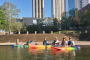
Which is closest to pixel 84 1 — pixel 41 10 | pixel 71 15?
pixel 41 10

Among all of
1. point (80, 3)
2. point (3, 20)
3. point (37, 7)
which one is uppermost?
point (80, 3)

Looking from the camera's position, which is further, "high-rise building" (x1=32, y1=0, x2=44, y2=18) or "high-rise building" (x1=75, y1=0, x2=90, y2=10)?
"high-rise building" (x1=32, y1=0, x2=44, y2=18)

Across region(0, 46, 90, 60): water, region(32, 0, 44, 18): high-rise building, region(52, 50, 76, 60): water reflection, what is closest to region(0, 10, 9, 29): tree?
region(0, 46, 90, 60): water

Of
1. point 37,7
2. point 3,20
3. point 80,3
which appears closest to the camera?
point 3,20

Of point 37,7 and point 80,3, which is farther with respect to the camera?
point 37,7

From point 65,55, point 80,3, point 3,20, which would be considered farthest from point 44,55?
point 80,3

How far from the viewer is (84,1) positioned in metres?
148

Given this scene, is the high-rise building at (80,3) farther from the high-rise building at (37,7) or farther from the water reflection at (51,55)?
the water reflection at (51,55)

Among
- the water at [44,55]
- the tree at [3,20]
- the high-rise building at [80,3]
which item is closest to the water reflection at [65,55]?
the water at [44,55]

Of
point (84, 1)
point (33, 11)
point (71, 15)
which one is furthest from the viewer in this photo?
point (33, 11)

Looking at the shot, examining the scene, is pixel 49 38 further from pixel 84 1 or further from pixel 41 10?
pixel 41 10

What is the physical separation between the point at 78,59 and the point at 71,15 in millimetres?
72223

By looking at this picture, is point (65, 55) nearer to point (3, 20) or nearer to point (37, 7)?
point (3, 20)

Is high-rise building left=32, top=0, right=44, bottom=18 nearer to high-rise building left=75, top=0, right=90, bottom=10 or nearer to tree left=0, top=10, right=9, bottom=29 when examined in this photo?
high-rise building left=75, top=0, right=90, bottom=10
